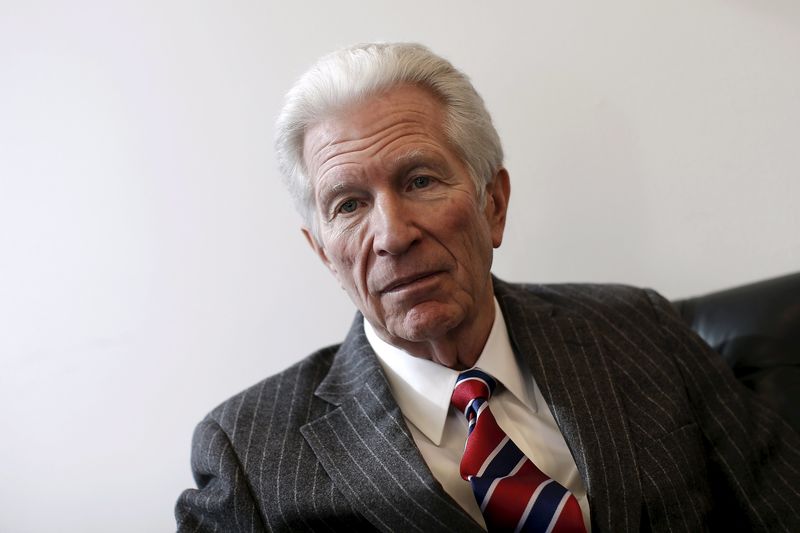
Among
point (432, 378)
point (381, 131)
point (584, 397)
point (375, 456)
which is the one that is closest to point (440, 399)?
point (432, 378)

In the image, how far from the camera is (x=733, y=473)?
1.50 metres

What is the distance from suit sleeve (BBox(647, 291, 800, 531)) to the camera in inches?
57.8

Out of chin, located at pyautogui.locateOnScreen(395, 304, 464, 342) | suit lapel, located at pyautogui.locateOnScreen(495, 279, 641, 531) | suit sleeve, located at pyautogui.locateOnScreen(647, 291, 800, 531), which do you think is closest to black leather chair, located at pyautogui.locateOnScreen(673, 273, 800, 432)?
suit sleeve, located at pyautogui.locateOnScreen(647, 291, 800, 531)

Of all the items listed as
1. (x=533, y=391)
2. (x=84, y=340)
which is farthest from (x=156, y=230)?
(x=533, y=391)

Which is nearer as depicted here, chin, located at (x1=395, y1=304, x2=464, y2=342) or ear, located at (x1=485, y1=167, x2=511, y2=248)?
A: chin, located at (x1=395, y1=304, x2=464, y2=342)

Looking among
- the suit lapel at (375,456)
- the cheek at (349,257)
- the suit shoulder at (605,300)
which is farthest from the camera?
the suit shoulder at (605,300)

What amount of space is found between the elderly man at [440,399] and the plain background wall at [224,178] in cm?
34

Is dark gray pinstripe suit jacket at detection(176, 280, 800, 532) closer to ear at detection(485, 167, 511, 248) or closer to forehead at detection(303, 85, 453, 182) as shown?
ear at detection(485, 167, 511, 248)

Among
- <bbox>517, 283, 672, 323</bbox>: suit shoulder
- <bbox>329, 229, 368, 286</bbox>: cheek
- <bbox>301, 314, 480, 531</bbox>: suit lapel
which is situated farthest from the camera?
<bbox>517, 283, 672, 323</bbox>: suit shoulder

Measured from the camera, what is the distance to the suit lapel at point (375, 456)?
52.0 inches

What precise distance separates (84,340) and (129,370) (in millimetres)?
129

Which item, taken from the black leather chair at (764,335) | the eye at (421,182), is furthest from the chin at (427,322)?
the black leather chair at (764,335)

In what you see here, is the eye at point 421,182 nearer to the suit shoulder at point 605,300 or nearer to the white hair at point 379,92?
the white hair at point 379,92

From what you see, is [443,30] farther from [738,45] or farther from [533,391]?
[533,391]
